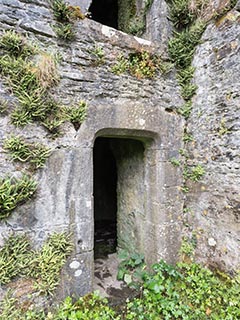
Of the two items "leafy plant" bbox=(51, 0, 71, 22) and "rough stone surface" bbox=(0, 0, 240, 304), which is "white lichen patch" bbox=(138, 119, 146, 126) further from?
"leafy plant" bbox=(51, 0, 71, 22)

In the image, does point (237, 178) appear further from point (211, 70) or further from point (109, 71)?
point (109, 71)

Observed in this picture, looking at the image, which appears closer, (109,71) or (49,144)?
(49,144)

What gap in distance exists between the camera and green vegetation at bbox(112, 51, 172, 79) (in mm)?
2670

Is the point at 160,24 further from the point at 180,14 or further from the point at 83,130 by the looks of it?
the point at 83,130

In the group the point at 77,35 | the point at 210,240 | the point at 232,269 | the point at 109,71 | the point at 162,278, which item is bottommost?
the point at 162,278

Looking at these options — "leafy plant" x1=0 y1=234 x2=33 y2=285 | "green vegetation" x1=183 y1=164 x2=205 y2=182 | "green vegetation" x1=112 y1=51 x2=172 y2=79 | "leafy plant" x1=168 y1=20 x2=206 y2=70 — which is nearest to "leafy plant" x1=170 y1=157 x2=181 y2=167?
"green vegetation" x1=183 y1=164 x2=205 y2=182

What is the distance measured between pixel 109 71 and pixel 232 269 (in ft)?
9.65

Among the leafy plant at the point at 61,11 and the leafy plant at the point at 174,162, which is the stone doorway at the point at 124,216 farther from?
the leafy plant at the point at 61,11

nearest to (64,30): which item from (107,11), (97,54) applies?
(97,54)

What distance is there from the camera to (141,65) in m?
2.81

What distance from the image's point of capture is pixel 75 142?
241cm

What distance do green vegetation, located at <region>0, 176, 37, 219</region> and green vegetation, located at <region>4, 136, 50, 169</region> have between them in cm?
19

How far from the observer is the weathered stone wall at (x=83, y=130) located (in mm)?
2199

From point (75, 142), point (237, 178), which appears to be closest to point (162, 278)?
point (237, 178)
